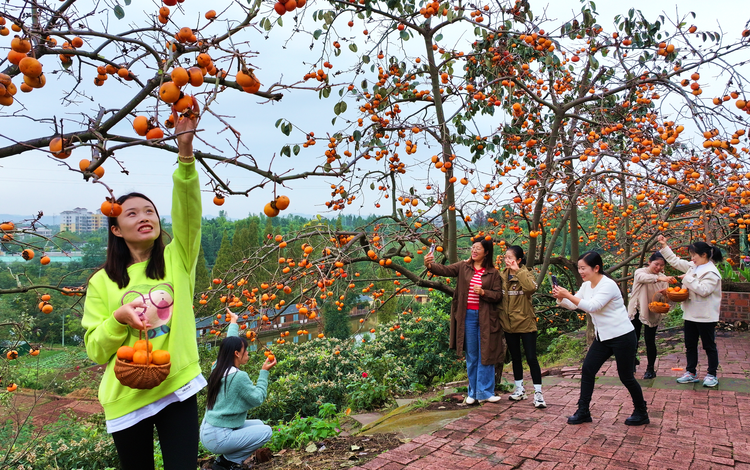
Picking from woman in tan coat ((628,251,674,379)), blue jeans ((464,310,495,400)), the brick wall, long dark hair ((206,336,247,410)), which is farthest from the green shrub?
the brick wall

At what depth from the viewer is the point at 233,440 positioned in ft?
9.63

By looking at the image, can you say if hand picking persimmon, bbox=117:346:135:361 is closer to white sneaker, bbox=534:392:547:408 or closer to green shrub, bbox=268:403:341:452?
green shrub, bbox=268:403:341:452

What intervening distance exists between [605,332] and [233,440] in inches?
101

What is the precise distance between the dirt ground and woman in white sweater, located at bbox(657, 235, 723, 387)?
112 inches

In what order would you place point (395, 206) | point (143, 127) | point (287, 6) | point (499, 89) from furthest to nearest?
point (395, 206) → point (499, 89) → point (287, 6) → point (143, 127)

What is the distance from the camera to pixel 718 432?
3168 millimetres

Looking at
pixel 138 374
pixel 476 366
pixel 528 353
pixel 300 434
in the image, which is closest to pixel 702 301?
pixel 528 353

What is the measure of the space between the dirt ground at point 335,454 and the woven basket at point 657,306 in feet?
9.12

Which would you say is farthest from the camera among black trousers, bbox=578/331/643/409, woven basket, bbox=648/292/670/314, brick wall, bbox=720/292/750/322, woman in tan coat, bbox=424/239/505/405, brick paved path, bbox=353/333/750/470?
brick wall, bbox=720/292/750/322

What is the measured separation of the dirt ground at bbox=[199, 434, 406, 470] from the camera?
288 cm

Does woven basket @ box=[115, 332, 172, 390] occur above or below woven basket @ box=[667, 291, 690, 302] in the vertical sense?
above

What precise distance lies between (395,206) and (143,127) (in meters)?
3.63

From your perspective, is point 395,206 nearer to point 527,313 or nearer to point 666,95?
point 527,313

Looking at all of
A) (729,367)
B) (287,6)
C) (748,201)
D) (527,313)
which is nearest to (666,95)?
(748,201)
